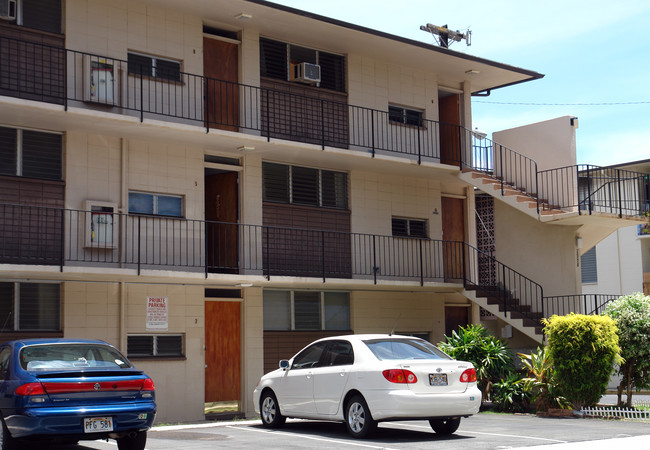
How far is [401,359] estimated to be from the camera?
12.6 metres

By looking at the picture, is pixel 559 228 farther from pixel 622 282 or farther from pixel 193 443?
pixel 622 282

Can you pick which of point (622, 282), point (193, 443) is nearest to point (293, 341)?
point (193, 443)

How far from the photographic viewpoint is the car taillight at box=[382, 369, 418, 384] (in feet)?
39.3

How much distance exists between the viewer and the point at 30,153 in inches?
661

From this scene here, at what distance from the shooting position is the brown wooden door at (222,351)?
19.0m

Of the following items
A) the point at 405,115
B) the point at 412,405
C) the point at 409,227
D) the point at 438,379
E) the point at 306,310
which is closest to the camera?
the point at 412,405

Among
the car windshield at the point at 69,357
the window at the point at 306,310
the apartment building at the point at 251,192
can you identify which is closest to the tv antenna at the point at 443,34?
the apartment building at the point at 251,192

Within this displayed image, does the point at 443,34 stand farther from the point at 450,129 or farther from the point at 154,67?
the point at 154,67

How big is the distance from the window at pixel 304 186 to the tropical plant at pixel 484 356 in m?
4.87

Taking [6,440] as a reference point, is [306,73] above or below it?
above

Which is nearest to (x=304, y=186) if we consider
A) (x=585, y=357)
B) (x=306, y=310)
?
(x=306, y=310)

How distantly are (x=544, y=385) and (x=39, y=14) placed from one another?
1222 centimetres

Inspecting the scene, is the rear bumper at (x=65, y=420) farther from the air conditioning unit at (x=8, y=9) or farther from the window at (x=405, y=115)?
the window at (x=405, y=115)

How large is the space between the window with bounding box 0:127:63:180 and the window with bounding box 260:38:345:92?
5.40 metres
